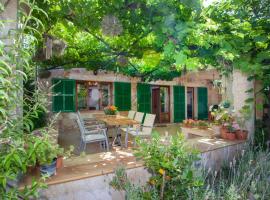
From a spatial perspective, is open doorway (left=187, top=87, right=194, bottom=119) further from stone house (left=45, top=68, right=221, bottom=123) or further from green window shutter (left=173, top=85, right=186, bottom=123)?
green window shutter (left=173, top=85, right=186, bottom=123)

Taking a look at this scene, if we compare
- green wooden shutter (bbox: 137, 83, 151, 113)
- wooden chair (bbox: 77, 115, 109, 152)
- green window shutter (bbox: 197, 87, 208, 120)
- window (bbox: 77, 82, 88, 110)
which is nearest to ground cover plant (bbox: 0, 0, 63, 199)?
wooden chair (bbox: 77, 115, 109, 152)

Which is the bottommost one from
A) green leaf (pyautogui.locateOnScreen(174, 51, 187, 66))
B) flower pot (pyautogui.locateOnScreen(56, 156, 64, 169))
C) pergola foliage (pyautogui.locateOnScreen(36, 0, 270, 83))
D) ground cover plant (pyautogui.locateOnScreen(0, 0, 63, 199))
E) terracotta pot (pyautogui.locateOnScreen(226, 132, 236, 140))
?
flower pot (pyautogui.locateOnScreen(56, 156, 64, 169))

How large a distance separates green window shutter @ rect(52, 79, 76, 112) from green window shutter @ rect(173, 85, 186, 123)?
5272 mm

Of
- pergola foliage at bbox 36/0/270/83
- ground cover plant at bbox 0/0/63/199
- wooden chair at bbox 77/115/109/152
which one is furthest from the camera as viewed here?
wooden chair at bbox 77/115/109/152

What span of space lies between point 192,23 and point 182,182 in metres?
1.69

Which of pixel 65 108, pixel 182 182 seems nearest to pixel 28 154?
pixel 182 182

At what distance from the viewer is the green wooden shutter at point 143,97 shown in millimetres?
10883

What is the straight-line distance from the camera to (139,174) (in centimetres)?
283

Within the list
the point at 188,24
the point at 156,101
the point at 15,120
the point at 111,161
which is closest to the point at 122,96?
the point at 156,101

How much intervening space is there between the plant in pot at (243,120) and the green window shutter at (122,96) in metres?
6.45

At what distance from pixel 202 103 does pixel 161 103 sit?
8.78 ft

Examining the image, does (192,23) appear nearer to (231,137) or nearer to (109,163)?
(109,163)

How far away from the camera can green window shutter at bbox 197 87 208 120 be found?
42.7 feet

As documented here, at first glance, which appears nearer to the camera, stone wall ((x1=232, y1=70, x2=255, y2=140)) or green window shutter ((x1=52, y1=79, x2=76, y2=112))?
stone wall ((x1=232, y1=70, x2=255, y2=140))
